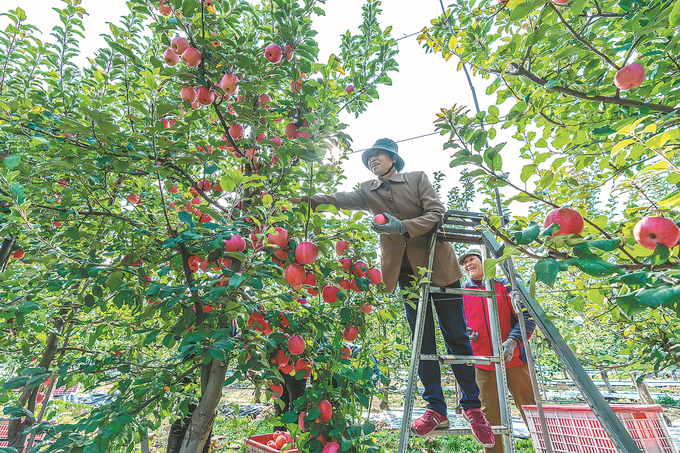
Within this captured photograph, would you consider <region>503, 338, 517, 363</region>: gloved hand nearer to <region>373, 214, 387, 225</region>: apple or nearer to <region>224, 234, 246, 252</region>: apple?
<region>373, 214, 387, 225</region>: apple

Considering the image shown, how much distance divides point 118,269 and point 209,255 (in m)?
0.36

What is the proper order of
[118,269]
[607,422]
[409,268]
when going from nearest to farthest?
[607,422] → [118,269] → [409,268]

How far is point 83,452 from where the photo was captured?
43.9 inches

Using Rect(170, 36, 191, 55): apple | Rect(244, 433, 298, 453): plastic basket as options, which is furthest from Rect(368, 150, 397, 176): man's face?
Rect(244, 433, 298, 453): plastic basket

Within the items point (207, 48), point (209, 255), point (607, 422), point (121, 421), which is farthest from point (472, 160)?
point (121, 421)

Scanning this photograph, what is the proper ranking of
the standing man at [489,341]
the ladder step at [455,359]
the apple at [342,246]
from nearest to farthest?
the apple at [342,246] → the ladder step at [455,359] → the standing man at [489,341]

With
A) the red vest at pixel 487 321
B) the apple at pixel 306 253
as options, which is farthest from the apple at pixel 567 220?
the red vest at pixel 487 321

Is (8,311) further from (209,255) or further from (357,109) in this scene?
(357,109)

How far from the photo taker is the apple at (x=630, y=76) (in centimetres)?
107

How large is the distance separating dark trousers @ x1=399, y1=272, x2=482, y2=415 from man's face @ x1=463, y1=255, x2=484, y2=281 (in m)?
1.01

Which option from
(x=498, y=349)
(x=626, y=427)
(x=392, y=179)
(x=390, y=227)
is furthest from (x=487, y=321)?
(x=390, y=227)

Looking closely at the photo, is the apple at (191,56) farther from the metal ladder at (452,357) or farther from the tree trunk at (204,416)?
the metal ladder at (452,357)

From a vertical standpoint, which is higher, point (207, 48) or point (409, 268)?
point (207, 48)

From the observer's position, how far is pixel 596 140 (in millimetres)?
1345
